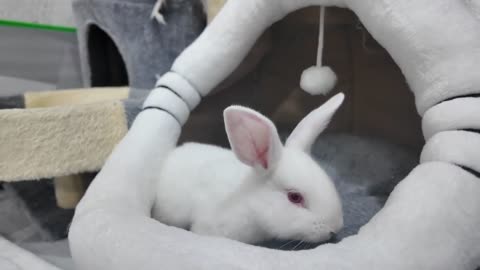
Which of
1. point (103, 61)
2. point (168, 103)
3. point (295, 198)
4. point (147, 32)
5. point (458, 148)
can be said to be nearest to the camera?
point (458, 148)

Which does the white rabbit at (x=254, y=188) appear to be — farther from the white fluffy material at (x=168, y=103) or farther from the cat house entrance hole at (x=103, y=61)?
the cat house entrance hole at (x=103, y=61)

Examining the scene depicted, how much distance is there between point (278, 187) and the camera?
0.83 metres

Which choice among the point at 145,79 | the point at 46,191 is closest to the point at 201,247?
the point at 46,191

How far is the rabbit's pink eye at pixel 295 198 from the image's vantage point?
81 centimetres

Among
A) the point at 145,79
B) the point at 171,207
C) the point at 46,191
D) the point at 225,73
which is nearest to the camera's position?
the point at 171,207

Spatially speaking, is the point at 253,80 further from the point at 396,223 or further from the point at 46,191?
the point at 396,223

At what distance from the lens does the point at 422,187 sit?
679 millimetres

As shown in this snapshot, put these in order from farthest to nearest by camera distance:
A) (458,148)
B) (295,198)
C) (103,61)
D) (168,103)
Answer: (103,61), (168,103), (295,198), (458,148)

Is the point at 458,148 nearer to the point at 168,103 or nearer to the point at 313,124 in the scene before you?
the point at 313,124

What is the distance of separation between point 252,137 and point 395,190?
0.73 feet

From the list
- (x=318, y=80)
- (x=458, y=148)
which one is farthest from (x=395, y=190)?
(x=318, y=80)

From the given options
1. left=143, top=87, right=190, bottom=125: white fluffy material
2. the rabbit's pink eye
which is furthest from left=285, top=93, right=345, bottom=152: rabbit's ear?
left=143, top=87, right=190, bottom=125: white fluffy material

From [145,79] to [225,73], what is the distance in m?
0.39

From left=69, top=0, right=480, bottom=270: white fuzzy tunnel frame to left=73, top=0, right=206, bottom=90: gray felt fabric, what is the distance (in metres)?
0.42
